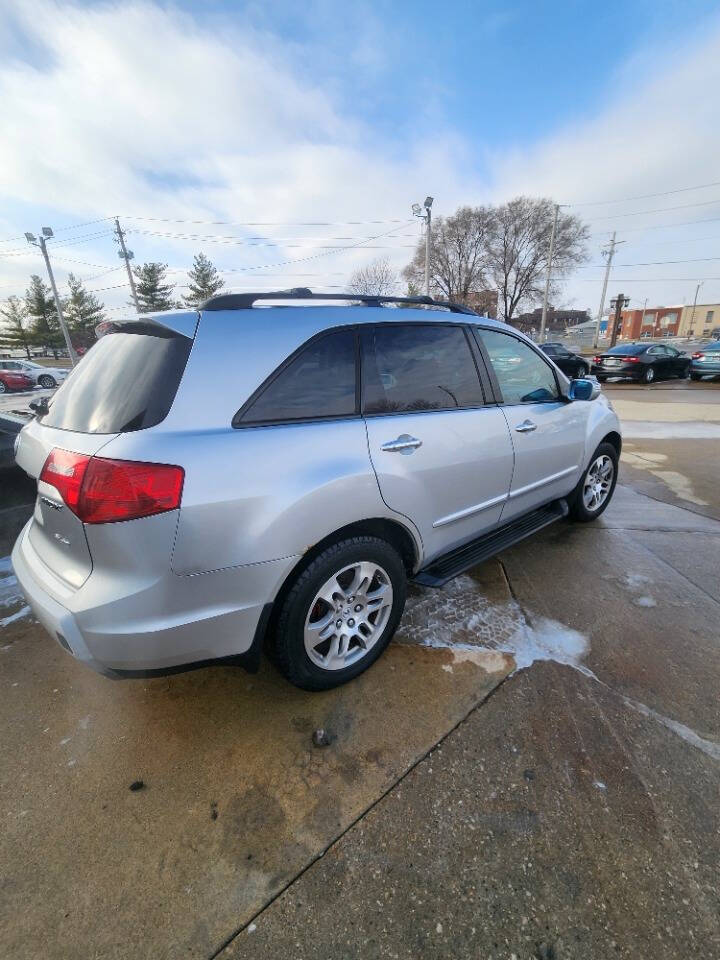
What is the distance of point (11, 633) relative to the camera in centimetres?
258

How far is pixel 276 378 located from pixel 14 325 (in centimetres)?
6245

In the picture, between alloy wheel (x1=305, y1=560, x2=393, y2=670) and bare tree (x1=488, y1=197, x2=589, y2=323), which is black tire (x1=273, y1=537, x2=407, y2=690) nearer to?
alloy wheel (x1=305, y1=560, x2=393, y2=670)

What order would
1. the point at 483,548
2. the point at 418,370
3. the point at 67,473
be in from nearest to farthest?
the point at 67,473, the point at 418,370, the point at 483,548

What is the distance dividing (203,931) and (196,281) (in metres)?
55.7

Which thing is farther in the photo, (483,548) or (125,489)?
(483,548)

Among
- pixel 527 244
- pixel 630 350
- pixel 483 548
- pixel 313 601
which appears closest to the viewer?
pixel 313 601

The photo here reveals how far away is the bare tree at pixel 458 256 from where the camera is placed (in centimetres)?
3728

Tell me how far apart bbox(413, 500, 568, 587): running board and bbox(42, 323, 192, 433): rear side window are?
150 cm

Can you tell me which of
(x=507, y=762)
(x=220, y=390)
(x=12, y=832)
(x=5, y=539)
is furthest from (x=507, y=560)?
(x=5, y=539)

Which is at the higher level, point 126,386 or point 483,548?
point 126,386

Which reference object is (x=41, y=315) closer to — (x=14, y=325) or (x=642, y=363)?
(x=14, y=325)

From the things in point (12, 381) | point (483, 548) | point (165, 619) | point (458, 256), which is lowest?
point (12, 381)

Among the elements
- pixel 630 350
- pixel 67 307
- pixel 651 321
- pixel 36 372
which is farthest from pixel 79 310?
pixel 651 321

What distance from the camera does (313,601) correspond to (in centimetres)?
186
